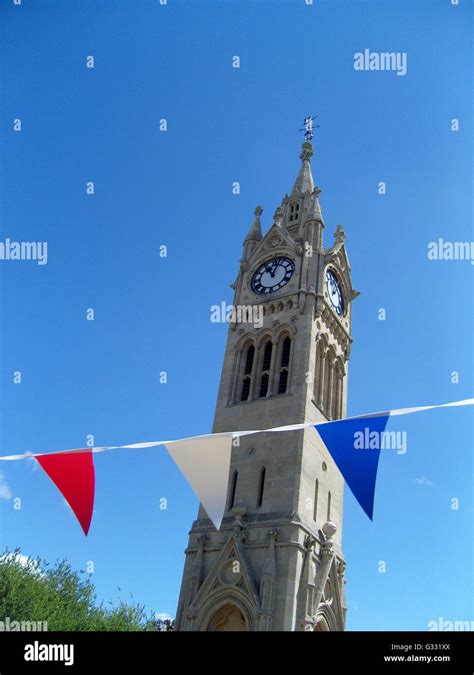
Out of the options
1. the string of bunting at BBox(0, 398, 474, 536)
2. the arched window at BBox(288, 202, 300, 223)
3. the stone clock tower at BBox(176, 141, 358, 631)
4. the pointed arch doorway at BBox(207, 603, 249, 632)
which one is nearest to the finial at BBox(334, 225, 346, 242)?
the stone clock tower at BBox(176, 141, 358, 631)

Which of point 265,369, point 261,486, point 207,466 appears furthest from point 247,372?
point 207,466

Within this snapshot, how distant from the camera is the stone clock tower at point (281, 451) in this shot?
29.0 meters

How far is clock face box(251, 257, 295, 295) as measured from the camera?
41094 millimetres

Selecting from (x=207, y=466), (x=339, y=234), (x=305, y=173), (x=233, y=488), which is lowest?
(x=207, y=466)

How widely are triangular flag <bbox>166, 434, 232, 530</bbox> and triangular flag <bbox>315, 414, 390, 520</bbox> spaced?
8.28ft

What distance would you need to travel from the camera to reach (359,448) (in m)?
13.9

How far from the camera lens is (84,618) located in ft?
148

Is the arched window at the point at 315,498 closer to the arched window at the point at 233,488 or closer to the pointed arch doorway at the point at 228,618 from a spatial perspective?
the arched window at the point at 233,488

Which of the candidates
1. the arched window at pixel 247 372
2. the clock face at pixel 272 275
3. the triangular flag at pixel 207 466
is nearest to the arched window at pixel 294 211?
the clock face at pixel 272 275

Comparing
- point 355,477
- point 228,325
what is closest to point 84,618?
point 228,325

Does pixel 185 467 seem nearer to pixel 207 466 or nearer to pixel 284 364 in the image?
pixel 207 466

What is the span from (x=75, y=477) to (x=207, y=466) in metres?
3.27

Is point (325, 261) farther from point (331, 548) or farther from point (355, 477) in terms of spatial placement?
point (355, 477)
